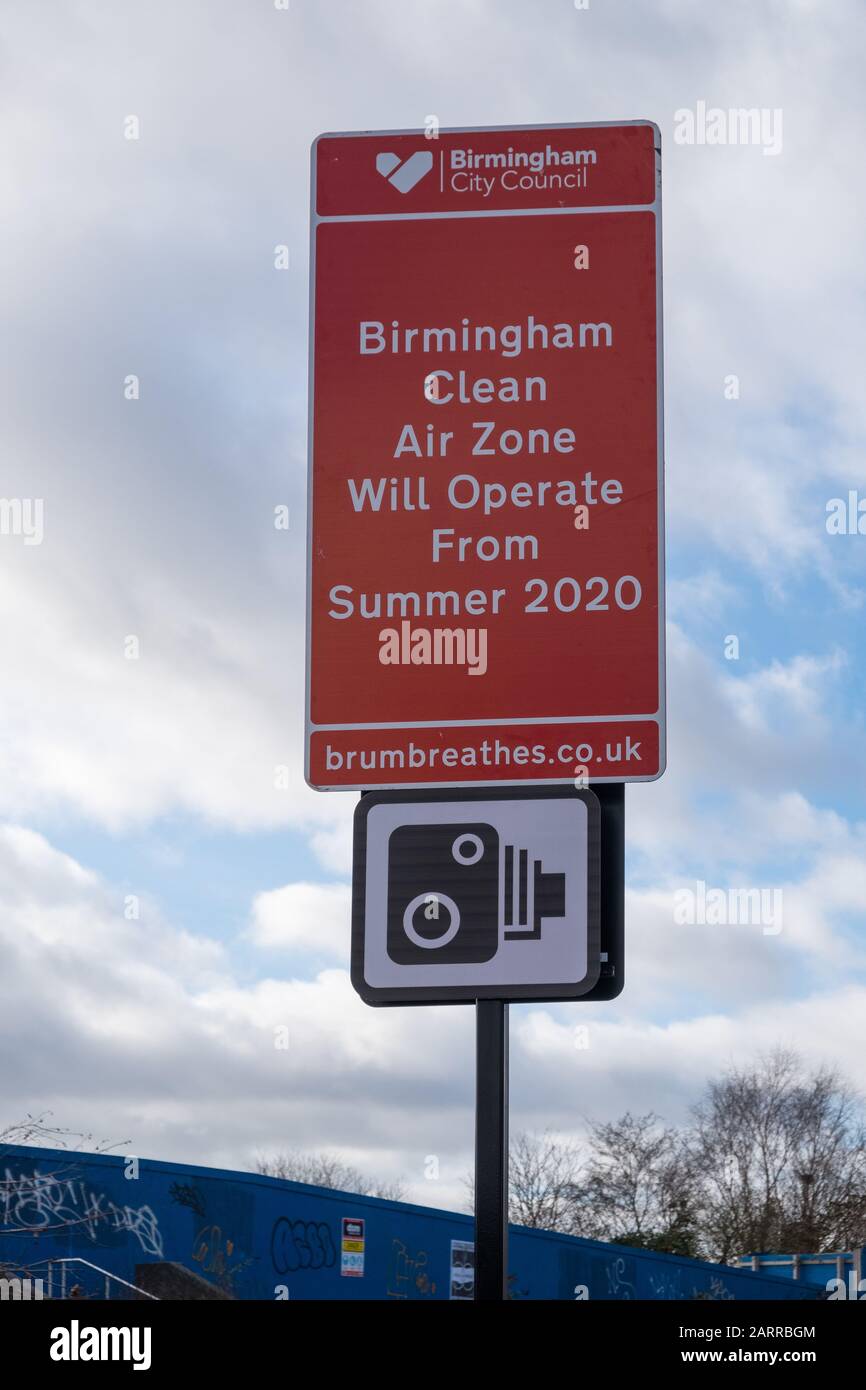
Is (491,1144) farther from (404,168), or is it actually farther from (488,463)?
(404,168)

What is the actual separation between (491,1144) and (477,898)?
1.91ft

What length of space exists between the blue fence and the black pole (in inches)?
394

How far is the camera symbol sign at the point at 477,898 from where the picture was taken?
13.3ft

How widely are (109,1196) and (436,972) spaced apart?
14.8 metres

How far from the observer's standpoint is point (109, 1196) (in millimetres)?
17703

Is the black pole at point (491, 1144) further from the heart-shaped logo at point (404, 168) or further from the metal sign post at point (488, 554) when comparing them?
the heart-shaped logo at point (404, 168)

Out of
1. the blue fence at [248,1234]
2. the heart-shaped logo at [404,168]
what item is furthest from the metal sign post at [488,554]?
the blue fence at [248,1234]

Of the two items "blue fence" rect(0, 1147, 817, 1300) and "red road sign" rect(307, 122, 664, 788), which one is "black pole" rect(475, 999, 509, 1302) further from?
"blue fence" rect(0, 1147, 817, 1300)

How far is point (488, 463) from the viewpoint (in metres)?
4.43

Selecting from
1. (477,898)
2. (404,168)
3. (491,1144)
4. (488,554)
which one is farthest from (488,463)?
(491,1144)

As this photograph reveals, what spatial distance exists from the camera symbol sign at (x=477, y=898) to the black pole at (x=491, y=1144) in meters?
0.09

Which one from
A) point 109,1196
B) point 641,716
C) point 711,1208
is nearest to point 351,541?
point 641,716
